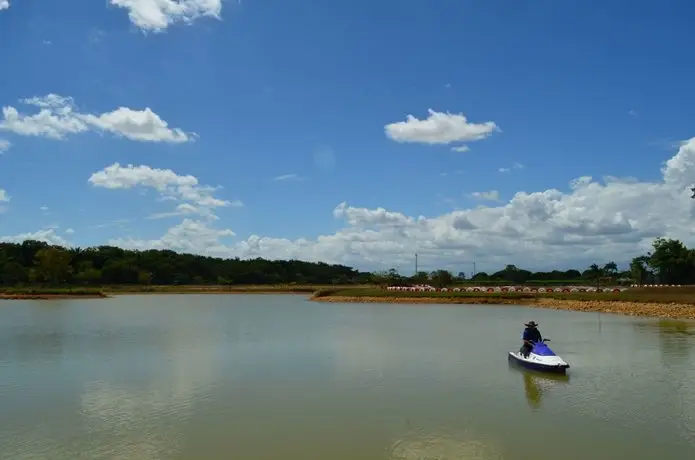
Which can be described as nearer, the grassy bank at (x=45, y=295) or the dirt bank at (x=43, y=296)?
the dirt bank at (x=43, y=296)

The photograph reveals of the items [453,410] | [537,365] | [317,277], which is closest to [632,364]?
[537,365]

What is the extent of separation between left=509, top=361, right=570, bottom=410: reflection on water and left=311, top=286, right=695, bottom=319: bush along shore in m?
33.7

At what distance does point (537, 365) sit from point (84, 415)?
52.6ft

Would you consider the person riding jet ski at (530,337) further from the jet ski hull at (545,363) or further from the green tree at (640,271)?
the green tree at (640,271)

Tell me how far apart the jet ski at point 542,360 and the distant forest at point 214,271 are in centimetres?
8202

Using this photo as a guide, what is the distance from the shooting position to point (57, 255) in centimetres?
12381

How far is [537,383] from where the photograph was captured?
2128cm

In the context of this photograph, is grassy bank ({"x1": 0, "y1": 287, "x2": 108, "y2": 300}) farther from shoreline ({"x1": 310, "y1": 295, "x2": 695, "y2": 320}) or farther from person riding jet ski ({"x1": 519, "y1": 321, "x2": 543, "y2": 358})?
person riding jet ski ({"x1": 519, "y1": 321, "x2": 543, "y2": 358})

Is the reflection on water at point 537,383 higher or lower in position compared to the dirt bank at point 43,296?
lower

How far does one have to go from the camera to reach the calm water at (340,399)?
1361cm

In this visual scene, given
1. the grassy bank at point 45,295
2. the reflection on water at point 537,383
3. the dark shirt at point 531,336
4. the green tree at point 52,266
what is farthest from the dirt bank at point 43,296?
the reflection on water at point 537,383

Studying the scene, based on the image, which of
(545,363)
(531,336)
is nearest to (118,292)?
(531,336)

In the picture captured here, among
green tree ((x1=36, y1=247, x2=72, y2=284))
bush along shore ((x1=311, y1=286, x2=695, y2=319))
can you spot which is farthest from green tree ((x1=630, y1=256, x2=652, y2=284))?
green tree ((x1=36, y1=247, x2=72, y2=284))

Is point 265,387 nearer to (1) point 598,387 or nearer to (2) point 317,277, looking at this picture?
(1) point 598,387
